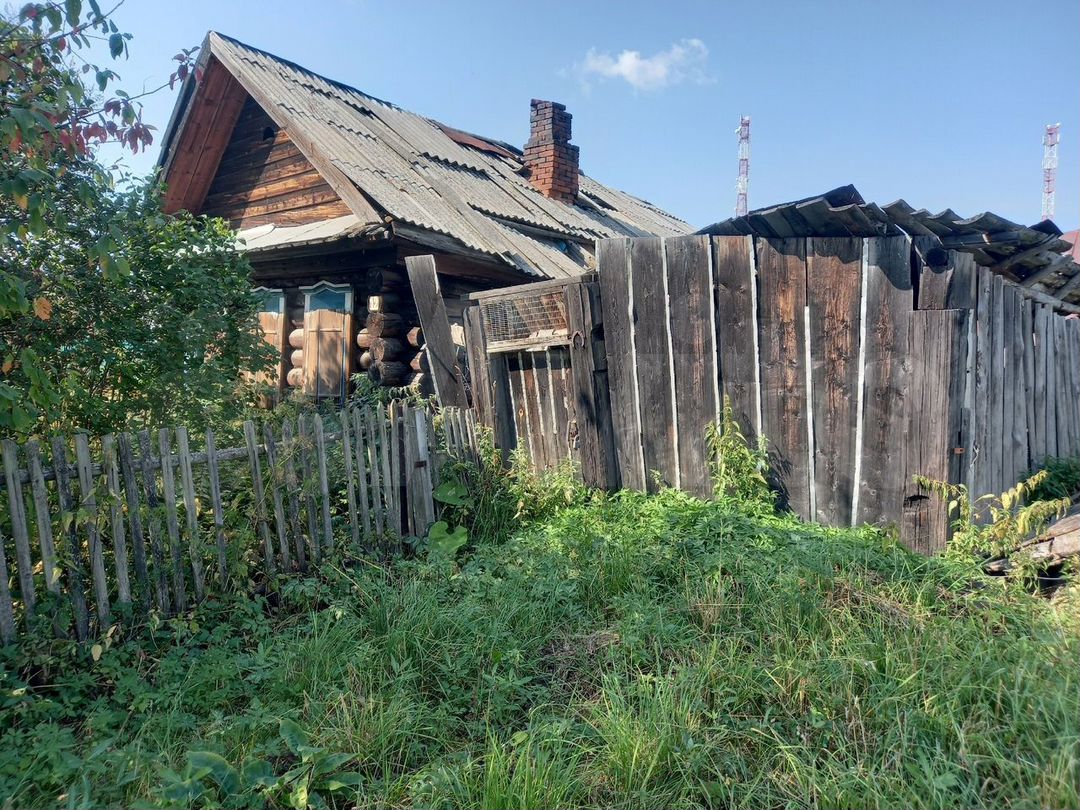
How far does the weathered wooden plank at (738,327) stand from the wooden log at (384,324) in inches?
185

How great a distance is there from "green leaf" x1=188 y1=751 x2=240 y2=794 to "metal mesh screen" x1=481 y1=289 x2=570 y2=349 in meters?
4.21

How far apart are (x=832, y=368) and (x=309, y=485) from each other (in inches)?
145

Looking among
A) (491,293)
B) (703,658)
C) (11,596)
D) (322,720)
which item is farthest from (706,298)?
(11,596)

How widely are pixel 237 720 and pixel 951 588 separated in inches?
143

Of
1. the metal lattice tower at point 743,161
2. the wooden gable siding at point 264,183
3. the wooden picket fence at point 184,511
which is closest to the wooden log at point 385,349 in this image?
the wooden gable siding at point 264,183

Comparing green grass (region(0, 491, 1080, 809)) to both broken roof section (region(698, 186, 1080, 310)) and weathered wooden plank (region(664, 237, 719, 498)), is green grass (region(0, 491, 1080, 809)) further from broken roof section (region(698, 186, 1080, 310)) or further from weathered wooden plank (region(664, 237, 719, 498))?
broken roof section (region(698, 186, 1080, 310))

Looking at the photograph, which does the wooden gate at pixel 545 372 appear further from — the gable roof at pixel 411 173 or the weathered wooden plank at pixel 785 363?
the gable roof at pixel 411 173

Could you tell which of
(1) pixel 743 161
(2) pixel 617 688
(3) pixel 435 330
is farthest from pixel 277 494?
(1) pixel 743 161

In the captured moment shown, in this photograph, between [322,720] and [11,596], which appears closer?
[322,720]

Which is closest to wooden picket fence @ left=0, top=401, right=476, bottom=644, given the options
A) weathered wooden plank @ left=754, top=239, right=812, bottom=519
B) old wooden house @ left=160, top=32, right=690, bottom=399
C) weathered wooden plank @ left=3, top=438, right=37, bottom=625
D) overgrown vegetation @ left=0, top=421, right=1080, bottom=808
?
weathered wooden plank @ left=3, top=438, right=37, bottom=625

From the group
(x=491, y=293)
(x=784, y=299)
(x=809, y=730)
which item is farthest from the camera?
(x=491, y=293)

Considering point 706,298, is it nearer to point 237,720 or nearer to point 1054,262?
point 1054,262

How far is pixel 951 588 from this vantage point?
3.63 m

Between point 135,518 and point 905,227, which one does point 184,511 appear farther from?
point 905,227
